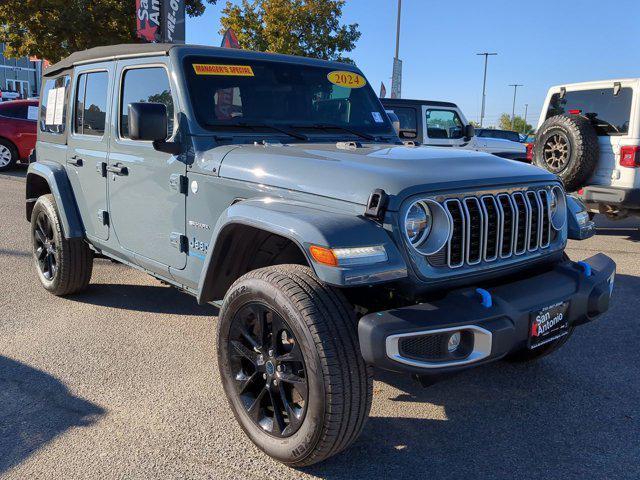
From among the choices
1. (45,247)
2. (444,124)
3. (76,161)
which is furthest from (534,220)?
(444,124)

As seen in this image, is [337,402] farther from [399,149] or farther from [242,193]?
[399,149]

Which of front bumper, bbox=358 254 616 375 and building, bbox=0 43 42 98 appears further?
building, bbox=0 43 42 98

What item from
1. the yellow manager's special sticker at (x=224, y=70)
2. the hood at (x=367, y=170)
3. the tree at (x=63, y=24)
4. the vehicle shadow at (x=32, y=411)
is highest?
the tree at (x=63, y=24)

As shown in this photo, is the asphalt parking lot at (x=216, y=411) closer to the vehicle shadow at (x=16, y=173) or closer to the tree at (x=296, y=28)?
the vehicle shadow at (x=16, y=173)

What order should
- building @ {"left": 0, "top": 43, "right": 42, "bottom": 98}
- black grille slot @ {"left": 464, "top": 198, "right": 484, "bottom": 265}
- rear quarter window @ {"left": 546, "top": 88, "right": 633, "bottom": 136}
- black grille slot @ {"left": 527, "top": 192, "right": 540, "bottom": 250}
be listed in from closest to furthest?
black grille slot @ {"left": 464, "top": 198, "right": 484, "bottom": 265} < black grille slot @ {"left": 527, "top": 192, "right": 540, "bottom": 250} < rear quarter window @ {"left": 546, "top": 88, "right": 633, "bottom": 136} < building @ {"left": 0, "top": 43, "right": 42, "bottom": 98}

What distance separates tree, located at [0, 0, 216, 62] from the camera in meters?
16.1

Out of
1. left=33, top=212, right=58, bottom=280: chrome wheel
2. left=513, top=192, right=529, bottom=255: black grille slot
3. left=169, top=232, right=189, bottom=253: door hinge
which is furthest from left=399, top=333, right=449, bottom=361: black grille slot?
left=33, top=212, right=58, bottom=280: chrome wheel

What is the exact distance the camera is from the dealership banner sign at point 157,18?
10617 mm

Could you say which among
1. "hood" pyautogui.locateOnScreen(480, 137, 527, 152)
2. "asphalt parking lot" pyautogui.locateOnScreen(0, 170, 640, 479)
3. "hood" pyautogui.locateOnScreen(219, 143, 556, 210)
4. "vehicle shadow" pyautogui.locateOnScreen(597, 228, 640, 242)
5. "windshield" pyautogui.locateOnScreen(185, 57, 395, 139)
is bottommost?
"asphalt parking lot" pyautogui.locateOnScreen(0, 170, 640, 479)

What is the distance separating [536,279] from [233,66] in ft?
7.27

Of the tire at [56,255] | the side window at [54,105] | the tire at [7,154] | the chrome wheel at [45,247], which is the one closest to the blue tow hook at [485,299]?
the tire at [56,255]

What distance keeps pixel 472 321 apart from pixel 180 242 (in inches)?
72.7

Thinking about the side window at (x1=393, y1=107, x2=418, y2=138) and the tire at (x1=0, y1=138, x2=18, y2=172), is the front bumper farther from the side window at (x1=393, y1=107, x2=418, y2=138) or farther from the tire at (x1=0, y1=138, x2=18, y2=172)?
the tire at (x1=0, y1=138, x2=18, y2=172)

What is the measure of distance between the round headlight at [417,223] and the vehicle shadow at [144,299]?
257 centimetres
